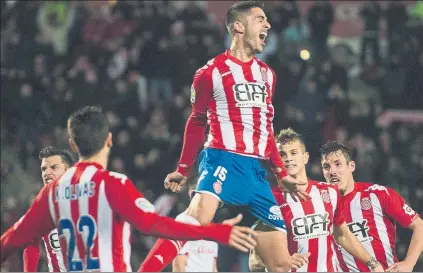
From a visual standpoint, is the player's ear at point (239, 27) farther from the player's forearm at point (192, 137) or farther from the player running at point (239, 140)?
the player's forearm at point (192, 137)

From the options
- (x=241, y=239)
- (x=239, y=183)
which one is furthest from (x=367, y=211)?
(x=241, y=239)

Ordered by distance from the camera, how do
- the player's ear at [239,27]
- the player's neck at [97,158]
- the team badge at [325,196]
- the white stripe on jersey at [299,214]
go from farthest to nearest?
the team badge at [325,196], the white stripe on jersey at [299,214], the player's ear at [239,27], the player's neck at [97,158]

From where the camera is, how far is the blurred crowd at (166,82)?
12320 millimetres

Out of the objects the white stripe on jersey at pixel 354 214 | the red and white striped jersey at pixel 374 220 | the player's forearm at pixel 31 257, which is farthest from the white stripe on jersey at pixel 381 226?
the player's forearm at pixel 31 257

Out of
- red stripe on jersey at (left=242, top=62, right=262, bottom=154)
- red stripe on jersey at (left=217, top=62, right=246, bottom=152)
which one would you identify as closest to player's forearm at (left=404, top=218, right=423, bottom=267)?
red stripe on jersey at (left=242, top=62, right=262, bottom=154)

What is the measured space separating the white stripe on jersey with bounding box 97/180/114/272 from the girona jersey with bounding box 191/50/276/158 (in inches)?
73.1

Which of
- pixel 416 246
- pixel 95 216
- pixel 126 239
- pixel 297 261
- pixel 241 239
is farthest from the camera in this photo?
pixel 416 246

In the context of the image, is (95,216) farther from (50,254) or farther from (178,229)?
(50,254)

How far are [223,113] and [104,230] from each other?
77.6 inches

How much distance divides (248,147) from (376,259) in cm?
167

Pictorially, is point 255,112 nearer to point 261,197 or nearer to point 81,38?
point 261,197

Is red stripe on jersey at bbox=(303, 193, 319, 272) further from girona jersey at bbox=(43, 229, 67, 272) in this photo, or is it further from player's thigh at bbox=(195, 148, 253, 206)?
girona jersey at bbox=(43, 229, 67, 272)

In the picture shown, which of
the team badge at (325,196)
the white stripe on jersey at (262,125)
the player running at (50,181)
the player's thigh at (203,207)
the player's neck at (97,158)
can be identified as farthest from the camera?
the team badge at (325,196)

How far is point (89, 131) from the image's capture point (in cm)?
531
